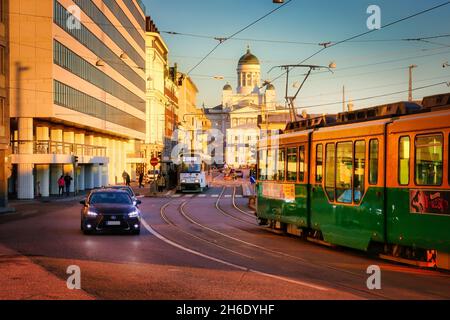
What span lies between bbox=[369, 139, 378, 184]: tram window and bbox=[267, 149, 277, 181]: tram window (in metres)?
6.77

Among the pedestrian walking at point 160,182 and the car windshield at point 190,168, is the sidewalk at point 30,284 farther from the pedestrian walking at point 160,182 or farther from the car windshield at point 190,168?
the car windshield at point 190,168

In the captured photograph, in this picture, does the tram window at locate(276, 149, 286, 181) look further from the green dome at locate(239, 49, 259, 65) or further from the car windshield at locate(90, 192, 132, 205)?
the green dome at locate(239, 49, 259, 65)

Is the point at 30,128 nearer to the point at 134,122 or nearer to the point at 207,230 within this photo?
the point at 207,230

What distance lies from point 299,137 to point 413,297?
10.0m

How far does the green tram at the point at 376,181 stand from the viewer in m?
13.8

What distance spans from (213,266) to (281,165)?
325 inches

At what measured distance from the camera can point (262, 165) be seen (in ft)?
80.5

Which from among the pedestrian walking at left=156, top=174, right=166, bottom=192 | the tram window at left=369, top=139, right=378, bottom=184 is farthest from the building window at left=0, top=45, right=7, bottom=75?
the pedestrian walking at left=156, top=174, right=166, bottom=192

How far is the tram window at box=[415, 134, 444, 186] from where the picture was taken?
13.8 m

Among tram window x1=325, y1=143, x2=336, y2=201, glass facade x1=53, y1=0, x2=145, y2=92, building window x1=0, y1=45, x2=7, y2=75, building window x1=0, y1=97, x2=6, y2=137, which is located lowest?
tram window x1=325, y1=143, x2=336, y2=201

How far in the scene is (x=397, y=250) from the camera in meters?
15.3

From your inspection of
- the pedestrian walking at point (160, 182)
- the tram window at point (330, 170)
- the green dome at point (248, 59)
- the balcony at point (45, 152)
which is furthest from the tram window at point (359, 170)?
the green dome at point (248, 59)

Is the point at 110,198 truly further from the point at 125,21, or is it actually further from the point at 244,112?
the point at 244,112

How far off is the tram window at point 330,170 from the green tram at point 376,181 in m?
0.03
